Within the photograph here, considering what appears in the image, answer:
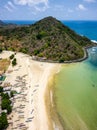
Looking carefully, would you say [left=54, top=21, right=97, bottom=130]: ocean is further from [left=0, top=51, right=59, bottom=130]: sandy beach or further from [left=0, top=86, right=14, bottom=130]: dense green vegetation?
[left=0, top=86, right=14, bottom=130]: dense green vegetation

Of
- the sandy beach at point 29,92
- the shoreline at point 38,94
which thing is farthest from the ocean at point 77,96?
the sandy beach at point 29,92

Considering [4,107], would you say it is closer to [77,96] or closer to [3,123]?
[3,123]

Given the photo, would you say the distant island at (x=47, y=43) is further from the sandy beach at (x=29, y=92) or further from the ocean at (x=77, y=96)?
the ocean at (x=77, y=96)

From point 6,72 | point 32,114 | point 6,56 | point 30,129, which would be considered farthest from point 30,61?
point 30,129

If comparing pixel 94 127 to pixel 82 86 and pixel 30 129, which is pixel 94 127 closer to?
pixel 30 129

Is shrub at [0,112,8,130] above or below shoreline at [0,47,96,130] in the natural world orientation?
above

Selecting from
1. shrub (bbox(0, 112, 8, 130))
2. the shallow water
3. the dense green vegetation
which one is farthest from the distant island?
shrub (bbox(0, 112, 8, 130))
